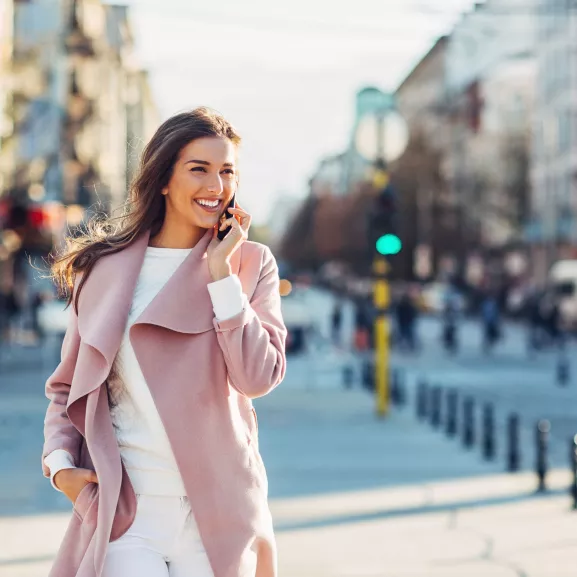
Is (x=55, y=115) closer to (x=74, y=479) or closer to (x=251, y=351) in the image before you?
(x=74, y=479)

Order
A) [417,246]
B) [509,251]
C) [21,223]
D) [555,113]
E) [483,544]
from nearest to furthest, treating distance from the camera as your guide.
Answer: [483,544] → [21,223] → [555,113] → [509,251] → [417,246]

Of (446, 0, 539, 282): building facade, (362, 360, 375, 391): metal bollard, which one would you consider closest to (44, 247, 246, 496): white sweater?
(362, 360, 375, 391): metal bollard

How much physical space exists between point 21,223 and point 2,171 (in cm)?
533

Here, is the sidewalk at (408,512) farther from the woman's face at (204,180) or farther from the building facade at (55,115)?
the building facade at (55,115)

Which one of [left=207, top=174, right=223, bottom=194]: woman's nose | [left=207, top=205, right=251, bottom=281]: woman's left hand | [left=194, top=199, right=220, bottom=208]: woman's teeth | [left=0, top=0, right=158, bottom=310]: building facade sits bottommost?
[left=207, top=205, right=251, bottom=281]: woman's left hand

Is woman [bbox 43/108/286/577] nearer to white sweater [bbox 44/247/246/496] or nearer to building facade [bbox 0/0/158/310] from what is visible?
white sweater [bbox 44/247/246/496]

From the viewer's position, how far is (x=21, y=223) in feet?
135

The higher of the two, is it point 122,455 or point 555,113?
point 555,113

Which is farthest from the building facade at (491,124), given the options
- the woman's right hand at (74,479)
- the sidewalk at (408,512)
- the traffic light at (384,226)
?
the woman's right hand at (74,479)

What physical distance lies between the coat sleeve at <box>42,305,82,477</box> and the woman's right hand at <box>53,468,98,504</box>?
7 centimetres

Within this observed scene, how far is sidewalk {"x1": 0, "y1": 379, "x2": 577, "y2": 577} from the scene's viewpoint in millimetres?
8316

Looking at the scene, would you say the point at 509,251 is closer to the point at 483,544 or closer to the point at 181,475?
the point at 483,544

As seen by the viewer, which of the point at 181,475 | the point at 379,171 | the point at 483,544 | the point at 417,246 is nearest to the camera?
the point at 181,475

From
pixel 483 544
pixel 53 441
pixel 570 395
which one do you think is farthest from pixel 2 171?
pixel 53 441
